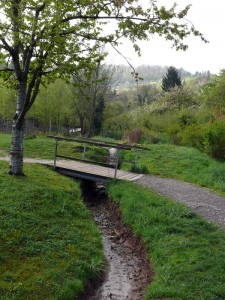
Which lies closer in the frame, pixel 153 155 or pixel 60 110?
pixel 153 155

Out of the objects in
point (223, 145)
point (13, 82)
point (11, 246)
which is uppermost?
point (13, 82)

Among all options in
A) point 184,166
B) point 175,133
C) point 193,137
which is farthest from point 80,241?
point 175,133

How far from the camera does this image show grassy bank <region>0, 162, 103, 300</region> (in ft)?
18.4

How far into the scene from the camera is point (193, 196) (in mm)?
10461

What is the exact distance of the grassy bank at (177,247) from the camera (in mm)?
5543

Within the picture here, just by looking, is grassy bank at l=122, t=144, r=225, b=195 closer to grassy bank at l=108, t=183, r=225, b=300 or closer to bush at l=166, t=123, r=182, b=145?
grassy bank at l=108, t=183, r=225, b=300

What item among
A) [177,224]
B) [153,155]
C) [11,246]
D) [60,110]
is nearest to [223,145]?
[153,155]

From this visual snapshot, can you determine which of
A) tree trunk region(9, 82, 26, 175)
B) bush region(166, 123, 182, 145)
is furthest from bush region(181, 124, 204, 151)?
tree trunk region(9, 82, 26, 175)

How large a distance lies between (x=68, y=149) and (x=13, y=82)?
787cm

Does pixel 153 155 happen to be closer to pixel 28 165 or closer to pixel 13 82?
pixel 28 165

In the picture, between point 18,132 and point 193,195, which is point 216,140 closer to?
point 193,195

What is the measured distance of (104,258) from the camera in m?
7.36

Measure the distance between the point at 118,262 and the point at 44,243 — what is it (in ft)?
5.63

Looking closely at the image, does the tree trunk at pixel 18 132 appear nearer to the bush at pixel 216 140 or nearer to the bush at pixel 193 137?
the bush at pixel 216 140
